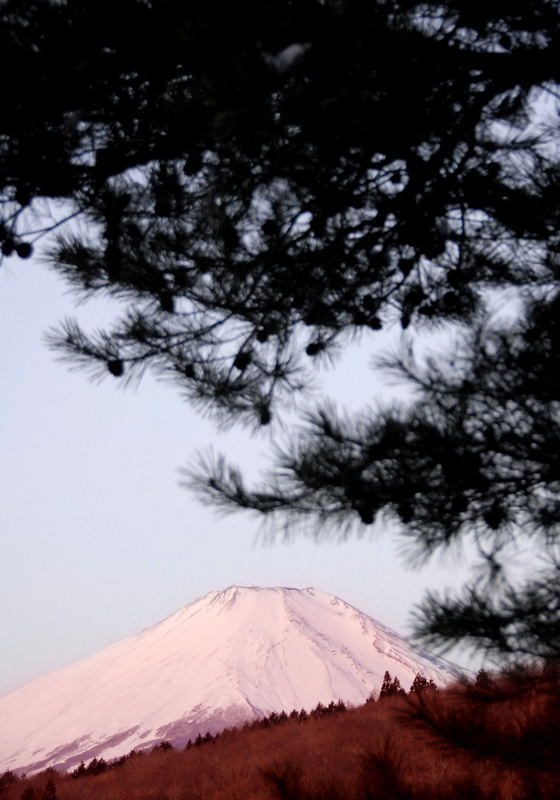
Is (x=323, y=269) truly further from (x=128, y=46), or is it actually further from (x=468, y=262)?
(x=128, y=46)

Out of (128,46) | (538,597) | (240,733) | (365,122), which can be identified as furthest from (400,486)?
(240,733)

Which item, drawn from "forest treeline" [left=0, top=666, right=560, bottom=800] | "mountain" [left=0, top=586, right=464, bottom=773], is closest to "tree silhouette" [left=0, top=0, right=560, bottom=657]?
"forest treeline" [left=0, top=666, right=560, bottom=800]

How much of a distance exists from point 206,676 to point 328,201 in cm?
2120

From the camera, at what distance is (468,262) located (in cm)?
285

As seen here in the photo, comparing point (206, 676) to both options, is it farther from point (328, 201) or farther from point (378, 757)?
point (328, 201)

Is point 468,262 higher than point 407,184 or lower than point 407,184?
lower

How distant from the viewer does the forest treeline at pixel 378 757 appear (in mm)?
2166

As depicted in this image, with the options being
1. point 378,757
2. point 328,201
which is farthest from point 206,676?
point 328,201

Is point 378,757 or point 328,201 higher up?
point 328,201

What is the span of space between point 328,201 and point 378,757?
2.25m

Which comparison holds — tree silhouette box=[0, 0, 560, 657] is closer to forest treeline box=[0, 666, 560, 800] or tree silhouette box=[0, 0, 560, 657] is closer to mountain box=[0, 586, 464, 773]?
forest treeline box=[0, 666, 560, 800]

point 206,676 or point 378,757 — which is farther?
point 206,676

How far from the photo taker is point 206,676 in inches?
851

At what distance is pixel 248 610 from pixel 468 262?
2478 centimetres
